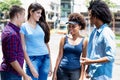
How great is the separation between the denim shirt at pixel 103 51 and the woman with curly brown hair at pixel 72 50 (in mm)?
1048

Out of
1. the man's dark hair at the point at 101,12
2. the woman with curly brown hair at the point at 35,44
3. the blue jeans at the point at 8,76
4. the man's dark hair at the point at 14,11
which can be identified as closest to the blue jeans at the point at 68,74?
the woman with curly brown hair at the point at 35,44

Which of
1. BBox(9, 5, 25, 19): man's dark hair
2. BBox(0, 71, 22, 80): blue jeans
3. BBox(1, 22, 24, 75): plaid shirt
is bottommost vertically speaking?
BBox(0, 71, 22, 80): blue jeans

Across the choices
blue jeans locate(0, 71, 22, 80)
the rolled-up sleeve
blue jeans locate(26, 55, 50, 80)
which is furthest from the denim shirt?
blue jeans locate(26, 55, 50, 80)

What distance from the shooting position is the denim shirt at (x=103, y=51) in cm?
414

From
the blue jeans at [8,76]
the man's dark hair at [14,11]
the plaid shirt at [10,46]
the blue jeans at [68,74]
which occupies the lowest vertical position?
the blue jeans at [68,74]

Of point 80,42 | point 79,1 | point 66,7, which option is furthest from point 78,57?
point 66,7

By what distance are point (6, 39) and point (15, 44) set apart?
0.12m

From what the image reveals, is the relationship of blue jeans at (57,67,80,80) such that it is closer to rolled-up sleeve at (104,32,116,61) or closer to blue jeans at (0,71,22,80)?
blue jeans at (0,71,22,80)

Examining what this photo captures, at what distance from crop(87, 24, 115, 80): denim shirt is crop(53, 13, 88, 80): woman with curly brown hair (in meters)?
1.05

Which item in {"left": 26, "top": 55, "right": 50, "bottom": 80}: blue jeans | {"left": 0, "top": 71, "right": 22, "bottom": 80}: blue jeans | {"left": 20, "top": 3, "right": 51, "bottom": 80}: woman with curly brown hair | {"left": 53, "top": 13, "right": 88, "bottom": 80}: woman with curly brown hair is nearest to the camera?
{"left": 0, "top": 71, "right": 22, "bottom": 80}: blue jeans

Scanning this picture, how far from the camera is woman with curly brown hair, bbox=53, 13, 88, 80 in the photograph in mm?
5410

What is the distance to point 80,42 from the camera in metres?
5.45

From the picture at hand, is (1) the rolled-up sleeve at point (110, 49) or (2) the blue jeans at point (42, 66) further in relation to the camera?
(2) the blue jeans at point (42, 66)

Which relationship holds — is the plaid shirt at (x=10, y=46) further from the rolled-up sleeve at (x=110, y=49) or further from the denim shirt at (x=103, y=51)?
the rolled-up sleeve at (x=110, y=49)
